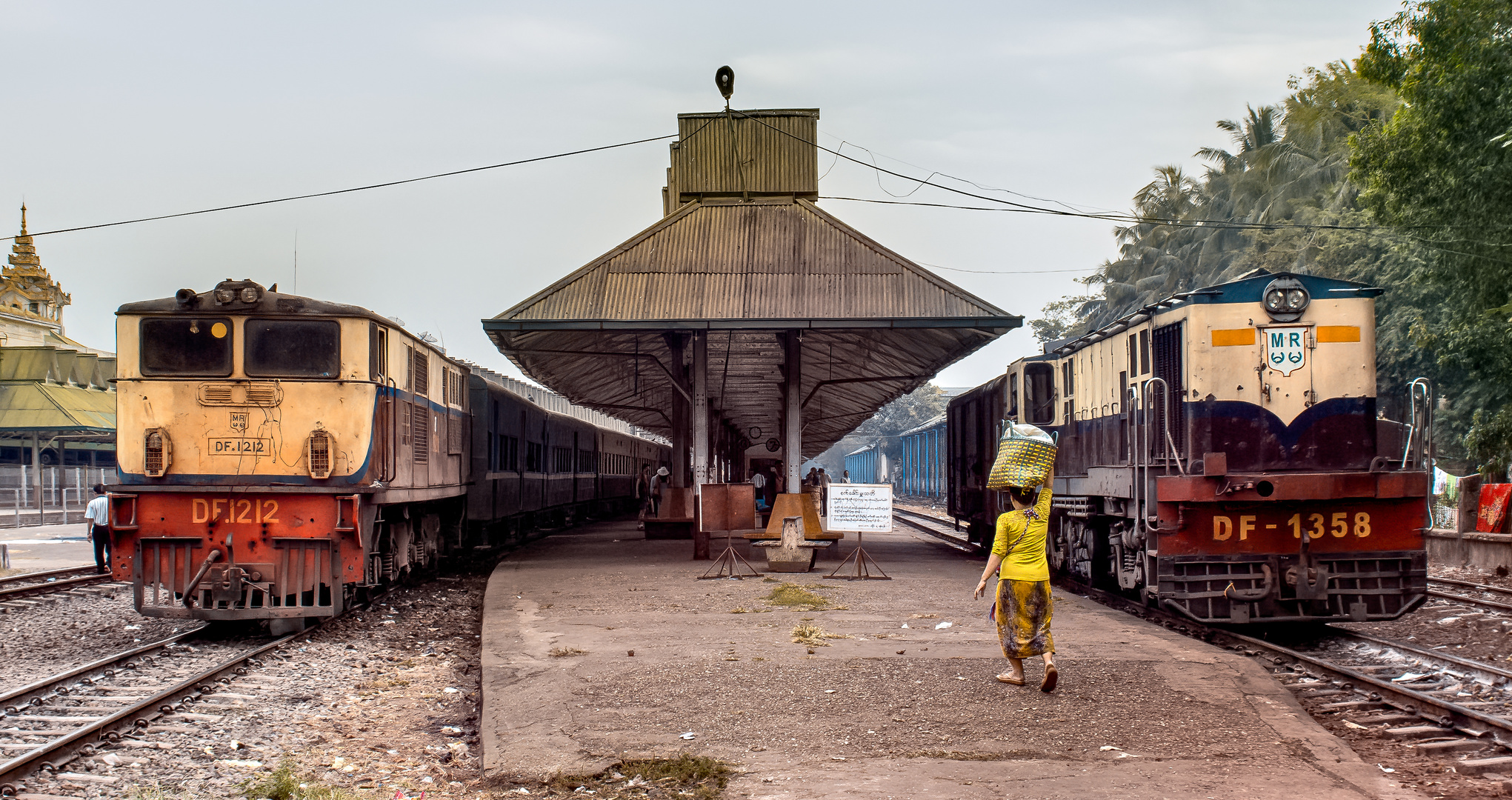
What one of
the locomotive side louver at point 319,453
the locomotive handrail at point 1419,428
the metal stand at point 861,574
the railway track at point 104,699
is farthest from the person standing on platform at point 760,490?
the railway track at point 104,699

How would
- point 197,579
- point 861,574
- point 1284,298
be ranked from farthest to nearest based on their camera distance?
point 861,574 < point 1284,298 < point 197,579

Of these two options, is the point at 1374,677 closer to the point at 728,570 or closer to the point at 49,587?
the point at 728,570

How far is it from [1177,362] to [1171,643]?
9.73 ft

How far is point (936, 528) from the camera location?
Answer: 114 ft

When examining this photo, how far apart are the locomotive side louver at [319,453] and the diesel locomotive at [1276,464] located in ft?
25.8

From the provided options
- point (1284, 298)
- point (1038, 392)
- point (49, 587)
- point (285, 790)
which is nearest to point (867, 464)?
point (1038, 392)

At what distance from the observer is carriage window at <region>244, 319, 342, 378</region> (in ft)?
39.0

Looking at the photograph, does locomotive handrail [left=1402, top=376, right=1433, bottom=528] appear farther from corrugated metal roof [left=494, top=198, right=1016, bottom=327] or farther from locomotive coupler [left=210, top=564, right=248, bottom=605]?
locomotive coupler [left=210, top=564, right=248, bottom=605]

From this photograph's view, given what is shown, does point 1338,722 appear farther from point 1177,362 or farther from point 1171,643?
point 1177,362

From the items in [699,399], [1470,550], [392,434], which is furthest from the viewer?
[1470,550]

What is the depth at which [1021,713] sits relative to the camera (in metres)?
7.35

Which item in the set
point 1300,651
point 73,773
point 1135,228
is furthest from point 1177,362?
point 1135,228

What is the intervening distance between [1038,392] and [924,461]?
4547cm

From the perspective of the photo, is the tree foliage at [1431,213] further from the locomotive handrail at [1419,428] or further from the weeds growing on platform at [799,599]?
the weeds growing on platform at [799,599]
